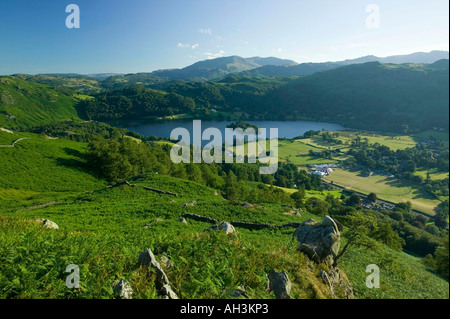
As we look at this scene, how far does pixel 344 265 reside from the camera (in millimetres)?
15672

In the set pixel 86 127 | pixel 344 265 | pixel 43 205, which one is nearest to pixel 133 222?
pixel 43 205

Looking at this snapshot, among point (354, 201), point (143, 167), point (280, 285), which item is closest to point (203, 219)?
point (280, 285)

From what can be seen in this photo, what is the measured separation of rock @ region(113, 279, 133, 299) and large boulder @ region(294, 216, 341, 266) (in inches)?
367

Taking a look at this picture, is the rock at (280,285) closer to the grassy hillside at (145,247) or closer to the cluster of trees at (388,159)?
the grassy hillside at (145,247)

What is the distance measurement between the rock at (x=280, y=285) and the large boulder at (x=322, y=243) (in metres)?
4.49

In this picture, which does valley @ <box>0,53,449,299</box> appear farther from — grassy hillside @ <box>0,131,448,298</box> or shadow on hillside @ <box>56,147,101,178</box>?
shadow on hillside @ <box>56,147,101,178</box>

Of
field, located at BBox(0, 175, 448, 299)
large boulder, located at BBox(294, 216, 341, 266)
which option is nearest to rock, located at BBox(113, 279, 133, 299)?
field, located at BBox(0, 175, 448, 299)

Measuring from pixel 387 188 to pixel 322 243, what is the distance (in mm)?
94911

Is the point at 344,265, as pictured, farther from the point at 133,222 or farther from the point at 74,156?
the point at 74,156

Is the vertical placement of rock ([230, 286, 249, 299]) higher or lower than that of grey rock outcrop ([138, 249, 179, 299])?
lower

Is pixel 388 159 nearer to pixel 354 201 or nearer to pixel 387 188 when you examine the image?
pixel 387 188

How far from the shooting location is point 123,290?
679cm

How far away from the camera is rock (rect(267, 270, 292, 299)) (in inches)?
320
